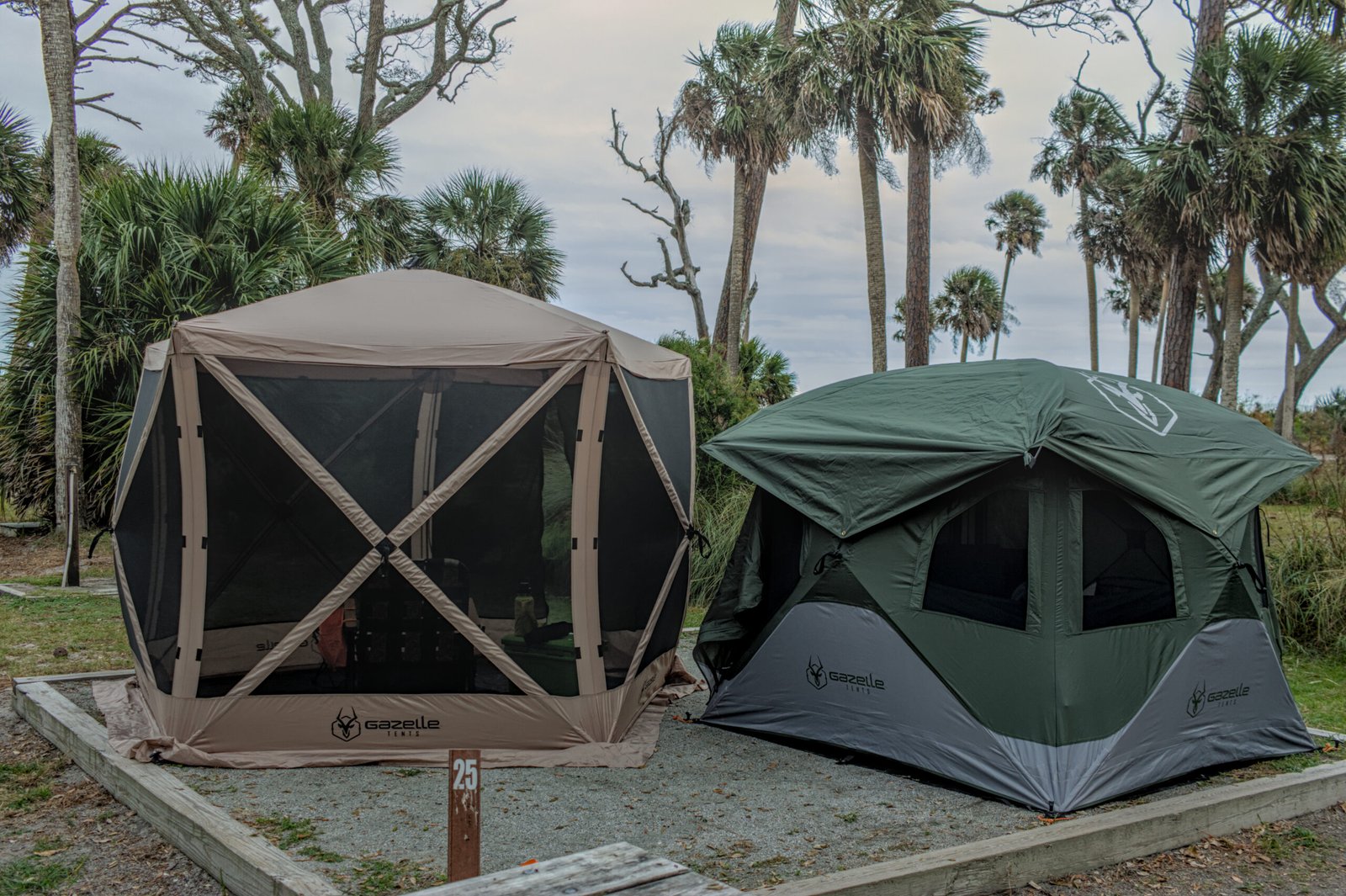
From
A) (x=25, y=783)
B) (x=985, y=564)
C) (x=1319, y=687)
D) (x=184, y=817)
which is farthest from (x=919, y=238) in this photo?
(x=184, y=817)

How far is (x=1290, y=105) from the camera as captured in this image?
17500 millimetres

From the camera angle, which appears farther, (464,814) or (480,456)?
(480,456)

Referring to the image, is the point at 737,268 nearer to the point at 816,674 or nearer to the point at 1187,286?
the point at 1187,286

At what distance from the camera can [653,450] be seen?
646 centimetres

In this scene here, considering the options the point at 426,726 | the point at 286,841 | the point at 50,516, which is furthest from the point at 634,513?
the point at 50,516

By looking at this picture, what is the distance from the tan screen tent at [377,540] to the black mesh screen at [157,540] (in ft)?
0.06

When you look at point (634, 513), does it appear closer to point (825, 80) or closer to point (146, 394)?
point (146, 394)

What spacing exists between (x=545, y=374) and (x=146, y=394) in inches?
95.6

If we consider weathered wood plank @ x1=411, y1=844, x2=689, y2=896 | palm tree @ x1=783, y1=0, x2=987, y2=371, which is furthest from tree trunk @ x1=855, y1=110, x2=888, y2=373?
weathered wood plank @ x1=411, y1=844, x2=689, y2=896

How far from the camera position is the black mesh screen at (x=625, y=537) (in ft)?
20.0

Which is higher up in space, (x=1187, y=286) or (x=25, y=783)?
(x=1187, y=286)

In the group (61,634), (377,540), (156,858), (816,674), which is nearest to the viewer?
(156,858)

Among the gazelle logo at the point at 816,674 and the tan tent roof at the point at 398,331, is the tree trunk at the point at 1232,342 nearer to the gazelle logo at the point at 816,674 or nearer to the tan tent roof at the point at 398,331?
the gazelle logo at the point at 816,674

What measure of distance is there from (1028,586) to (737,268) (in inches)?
716
